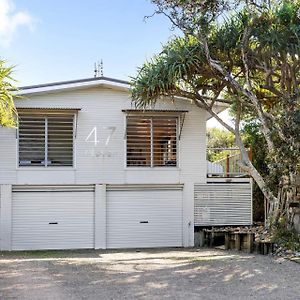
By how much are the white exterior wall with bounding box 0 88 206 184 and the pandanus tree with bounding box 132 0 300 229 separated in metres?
1.42

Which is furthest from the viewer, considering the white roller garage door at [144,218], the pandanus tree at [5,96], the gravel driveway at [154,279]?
the white roller garage door at [144,218]

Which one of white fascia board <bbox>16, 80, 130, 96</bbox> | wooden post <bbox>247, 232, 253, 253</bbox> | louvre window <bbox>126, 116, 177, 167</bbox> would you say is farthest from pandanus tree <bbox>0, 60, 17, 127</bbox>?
wooden post <bbox>247, 232, 253, 253</bbox>

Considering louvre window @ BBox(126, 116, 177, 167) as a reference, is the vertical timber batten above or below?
below

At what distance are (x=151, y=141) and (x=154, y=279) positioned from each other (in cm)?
911

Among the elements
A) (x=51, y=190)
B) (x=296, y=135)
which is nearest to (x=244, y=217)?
(x=296, y=135)

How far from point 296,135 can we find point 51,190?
809 cm

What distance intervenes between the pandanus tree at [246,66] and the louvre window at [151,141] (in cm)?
137

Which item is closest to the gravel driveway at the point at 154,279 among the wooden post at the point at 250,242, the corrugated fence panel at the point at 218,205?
the wooden post at the point at 250,242

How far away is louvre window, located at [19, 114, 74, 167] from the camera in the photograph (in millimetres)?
18266

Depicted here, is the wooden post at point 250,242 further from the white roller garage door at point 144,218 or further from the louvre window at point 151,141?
the louvre window at point 151,141

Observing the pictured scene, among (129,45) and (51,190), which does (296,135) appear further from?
(51,190)

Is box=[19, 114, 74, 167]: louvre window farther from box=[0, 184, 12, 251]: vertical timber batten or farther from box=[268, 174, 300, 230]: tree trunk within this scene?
box=[268, 174, 300, 230]: tree trunk

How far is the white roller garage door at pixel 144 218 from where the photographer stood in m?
18.8

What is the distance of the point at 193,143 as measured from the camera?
62.5ft
